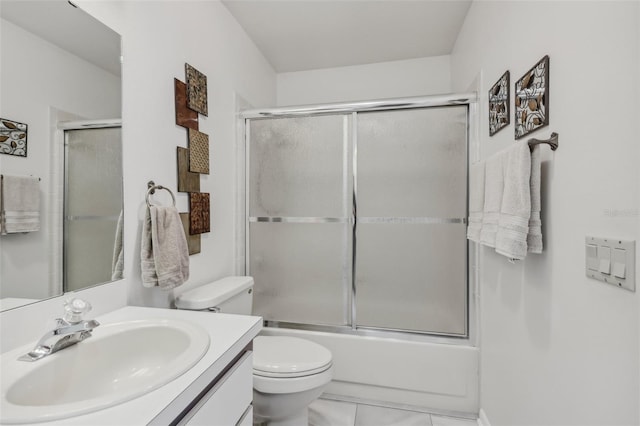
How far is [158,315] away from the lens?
3.43ft

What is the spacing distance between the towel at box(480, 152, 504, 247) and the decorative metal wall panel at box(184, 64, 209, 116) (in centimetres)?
144

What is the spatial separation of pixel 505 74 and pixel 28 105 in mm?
1714

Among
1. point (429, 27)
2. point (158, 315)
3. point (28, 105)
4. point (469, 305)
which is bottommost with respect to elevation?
point (469, 305)

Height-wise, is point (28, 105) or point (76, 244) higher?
point (28, 105)

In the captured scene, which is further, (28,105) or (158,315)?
(158,315)

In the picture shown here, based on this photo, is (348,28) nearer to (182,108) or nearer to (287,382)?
(182,108)

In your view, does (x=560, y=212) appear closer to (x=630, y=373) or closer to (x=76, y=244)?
(x=630, y=373)

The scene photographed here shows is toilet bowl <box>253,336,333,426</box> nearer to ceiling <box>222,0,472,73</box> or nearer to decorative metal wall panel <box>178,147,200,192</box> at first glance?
decorative metal wall panel <box>178,147,200,192</box>

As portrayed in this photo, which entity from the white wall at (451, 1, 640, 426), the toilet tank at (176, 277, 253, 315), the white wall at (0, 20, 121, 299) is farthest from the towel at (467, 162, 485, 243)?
the white wall at (0, 20, 121, 299)

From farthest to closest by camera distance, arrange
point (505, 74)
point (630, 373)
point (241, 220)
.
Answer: point (241, 220) < point (505, 74) < point (630, 373)

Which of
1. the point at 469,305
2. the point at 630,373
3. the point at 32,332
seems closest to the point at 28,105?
the point at 32,332

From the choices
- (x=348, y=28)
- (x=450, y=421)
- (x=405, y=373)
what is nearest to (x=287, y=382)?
(x=405, y=373)

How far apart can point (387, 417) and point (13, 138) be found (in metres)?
2.07

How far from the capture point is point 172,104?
145 cm
